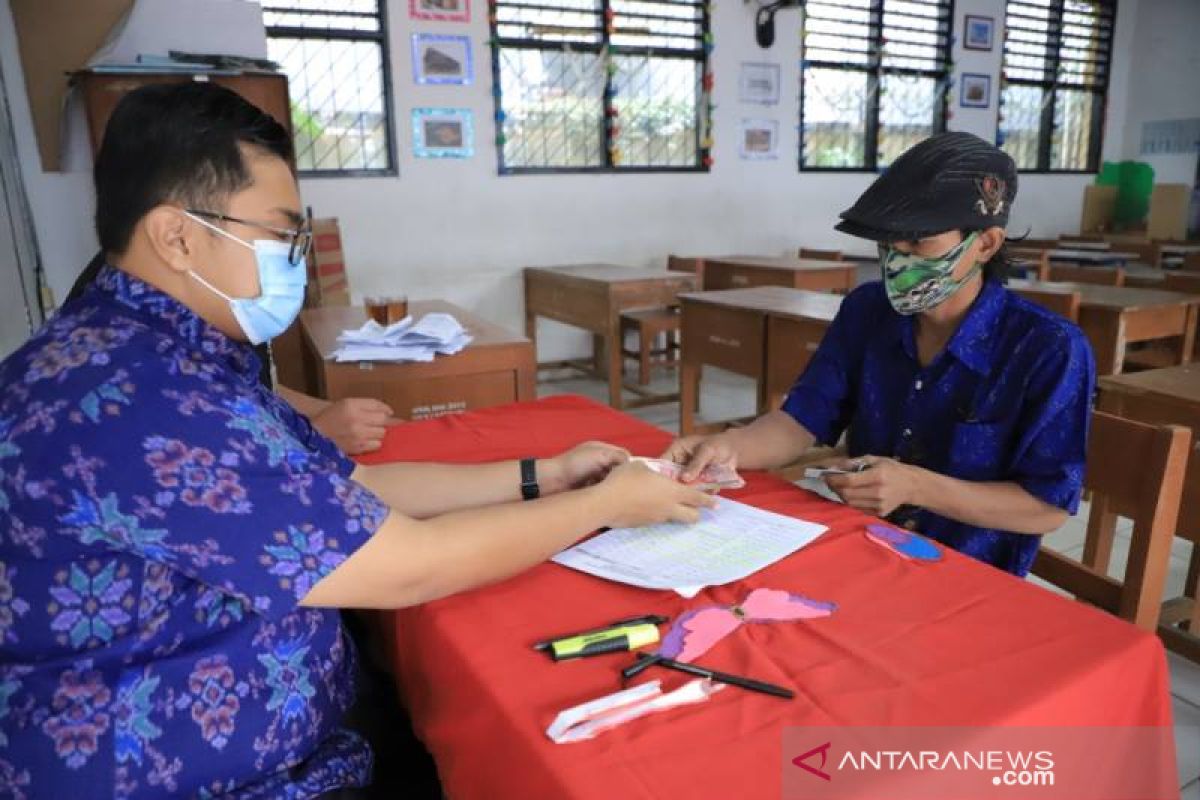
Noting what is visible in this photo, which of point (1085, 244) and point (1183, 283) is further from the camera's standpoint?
point (1085, 244)

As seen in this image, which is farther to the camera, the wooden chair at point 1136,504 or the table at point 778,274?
the table at point 778,274

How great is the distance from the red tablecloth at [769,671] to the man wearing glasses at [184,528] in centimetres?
9

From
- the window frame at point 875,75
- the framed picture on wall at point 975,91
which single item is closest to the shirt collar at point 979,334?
the window frame at point 875,75

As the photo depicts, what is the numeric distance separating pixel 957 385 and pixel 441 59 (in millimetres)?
4218

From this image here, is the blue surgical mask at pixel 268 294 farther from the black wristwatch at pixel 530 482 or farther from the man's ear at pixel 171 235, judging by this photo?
the black wristwatch at pixel 530 482

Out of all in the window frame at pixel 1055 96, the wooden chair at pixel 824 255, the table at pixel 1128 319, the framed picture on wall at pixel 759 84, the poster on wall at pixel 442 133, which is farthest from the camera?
the window frame at pixel 1055 96

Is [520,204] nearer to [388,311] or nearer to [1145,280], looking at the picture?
[388,311]

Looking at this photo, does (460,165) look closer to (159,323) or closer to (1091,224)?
(159,323)

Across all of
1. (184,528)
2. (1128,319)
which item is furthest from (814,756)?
(1128,319)

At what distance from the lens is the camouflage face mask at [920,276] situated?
124 centimetres

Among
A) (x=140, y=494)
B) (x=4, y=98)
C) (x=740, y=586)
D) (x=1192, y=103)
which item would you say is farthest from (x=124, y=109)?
(x=1192, y=103)

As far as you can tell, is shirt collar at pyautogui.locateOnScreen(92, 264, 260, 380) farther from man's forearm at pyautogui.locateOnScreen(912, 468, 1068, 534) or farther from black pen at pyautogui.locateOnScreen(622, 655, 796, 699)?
man's forearm at pyautogui.locateOnScreen(912, 468, 1068, 534)

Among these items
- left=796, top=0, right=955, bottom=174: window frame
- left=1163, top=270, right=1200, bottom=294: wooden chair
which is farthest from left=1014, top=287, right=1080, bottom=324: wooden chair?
left=796, top=0, right=955, bottom=174: window frame

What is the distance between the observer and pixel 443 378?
87.4 inches
